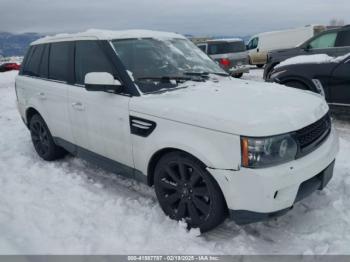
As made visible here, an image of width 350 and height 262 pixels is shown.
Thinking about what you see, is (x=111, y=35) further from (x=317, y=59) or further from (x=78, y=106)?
(x=317, y=59)

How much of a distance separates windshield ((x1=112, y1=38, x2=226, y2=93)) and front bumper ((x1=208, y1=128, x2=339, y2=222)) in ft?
4.41

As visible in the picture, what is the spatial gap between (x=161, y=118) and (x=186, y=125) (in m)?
0.32

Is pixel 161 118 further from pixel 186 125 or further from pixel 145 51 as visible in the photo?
pixel 145 51

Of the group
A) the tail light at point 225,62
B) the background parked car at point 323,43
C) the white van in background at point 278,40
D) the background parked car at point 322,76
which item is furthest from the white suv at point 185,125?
the white van in background at point 278,40

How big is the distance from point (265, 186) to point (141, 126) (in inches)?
54.1

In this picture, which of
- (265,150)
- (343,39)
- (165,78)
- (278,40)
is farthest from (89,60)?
(278,40)

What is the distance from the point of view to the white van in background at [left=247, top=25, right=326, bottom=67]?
72.2 feet

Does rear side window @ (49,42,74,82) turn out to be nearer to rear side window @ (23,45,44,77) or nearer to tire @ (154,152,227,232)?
rear side window @ (23,45,44,77)

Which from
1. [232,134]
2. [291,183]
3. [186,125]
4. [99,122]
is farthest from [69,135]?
[291,183]

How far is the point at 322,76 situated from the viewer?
22.9ft

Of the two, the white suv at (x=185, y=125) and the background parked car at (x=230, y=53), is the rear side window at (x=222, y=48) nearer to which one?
the background parked car at (x=230, y=53)

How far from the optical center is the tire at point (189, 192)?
10.3 ft

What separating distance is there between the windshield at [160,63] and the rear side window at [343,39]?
5.96m

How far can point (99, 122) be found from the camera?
13.3 feet
